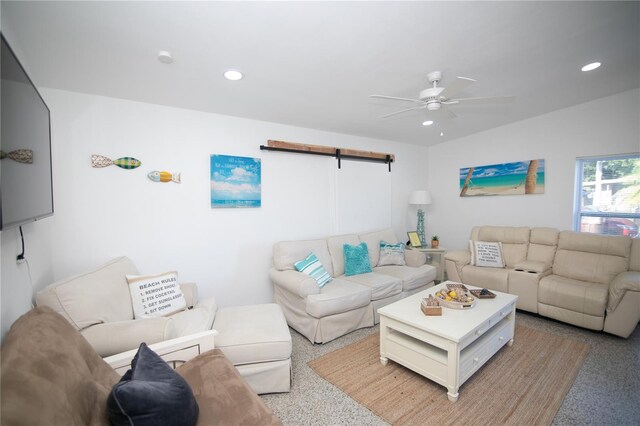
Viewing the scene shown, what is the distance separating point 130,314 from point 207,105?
2020 mm

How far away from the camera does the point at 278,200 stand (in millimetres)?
3404

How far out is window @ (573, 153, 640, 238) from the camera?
308 centimetres

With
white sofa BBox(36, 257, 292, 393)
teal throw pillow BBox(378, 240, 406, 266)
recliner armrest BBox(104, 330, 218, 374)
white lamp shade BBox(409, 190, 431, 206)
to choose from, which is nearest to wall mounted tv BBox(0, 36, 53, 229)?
white sofa BBox(36, 257, 292, 393)

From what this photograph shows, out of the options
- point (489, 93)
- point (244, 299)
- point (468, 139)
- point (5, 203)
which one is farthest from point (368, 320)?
point (468, 139)

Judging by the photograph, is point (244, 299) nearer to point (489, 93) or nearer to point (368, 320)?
point (368, 320)

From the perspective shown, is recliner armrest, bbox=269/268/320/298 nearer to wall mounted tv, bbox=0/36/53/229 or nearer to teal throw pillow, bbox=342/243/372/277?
teal throw pillow, bbox=342/243/372/277

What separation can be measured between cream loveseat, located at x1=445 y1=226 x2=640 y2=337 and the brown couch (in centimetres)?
320

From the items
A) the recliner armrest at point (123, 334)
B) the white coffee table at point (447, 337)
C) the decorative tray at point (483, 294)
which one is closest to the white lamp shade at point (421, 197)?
the decorative tray at point (483, 294)

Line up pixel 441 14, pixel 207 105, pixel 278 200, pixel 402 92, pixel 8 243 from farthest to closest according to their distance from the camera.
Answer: pixel 278 200 < pixel 207 105 < pixel 402 92 < pixel 441 14 < pixel 8 243

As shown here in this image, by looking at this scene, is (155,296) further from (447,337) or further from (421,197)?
(421,197)

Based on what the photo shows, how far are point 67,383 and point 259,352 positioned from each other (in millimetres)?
1098

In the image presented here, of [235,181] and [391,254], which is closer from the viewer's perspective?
[235,181]

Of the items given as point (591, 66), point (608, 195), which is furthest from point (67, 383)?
point (608, 195)

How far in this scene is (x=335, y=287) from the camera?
112 inches
